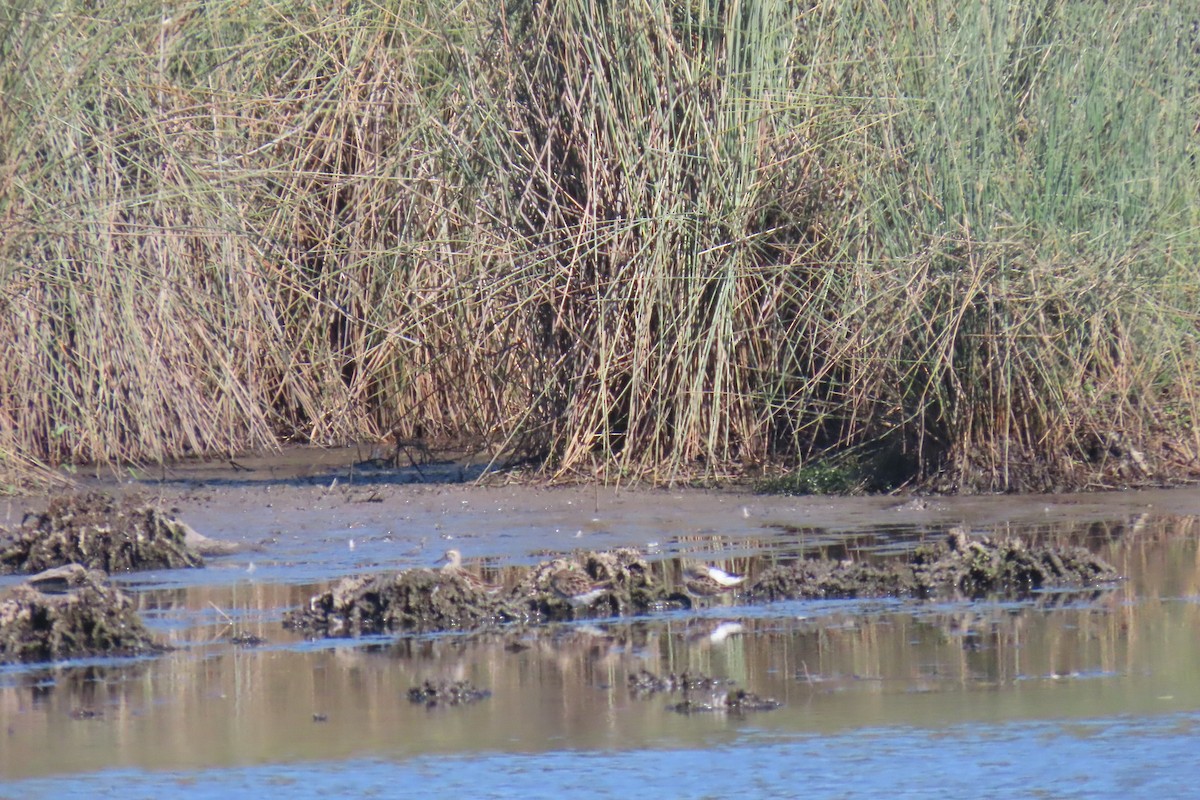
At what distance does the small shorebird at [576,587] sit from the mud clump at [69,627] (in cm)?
126

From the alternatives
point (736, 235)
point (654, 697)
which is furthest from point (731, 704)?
point (736, 235)

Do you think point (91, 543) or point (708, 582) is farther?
point (91, 543)

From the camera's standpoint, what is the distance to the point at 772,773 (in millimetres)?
4324

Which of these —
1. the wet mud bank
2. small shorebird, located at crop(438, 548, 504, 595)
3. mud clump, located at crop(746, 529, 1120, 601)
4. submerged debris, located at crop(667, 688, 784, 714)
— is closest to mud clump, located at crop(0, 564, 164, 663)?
the wet mud bank

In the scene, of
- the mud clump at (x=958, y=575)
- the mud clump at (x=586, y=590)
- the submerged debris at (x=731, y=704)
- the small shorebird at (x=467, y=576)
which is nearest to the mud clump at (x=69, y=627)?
the small shorebird at (x=467, y=576)

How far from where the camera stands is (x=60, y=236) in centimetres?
967

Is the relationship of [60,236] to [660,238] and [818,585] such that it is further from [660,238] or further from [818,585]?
[818,585]

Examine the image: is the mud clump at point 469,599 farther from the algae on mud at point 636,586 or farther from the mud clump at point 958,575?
the mud clump at point 958,575

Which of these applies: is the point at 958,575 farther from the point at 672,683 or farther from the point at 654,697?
the point at 654,697

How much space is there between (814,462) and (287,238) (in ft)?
13.0

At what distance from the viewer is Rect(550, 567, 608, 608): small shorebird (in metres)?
6.43

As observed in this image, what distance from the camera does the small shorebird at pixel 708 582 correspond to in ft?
21.9

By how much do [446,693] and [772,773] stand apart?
1.07 m

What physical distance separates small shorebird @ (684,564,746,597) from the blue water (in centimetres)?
201
